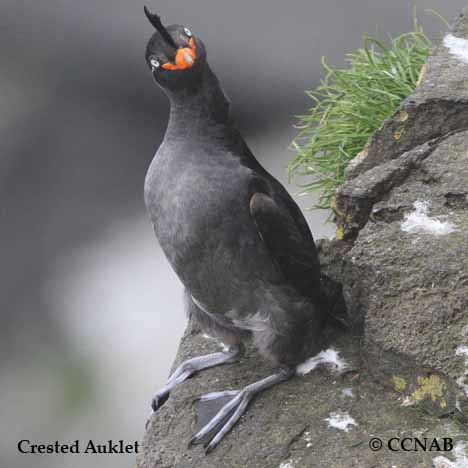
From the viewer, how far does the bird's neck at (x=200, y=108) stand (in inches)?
154

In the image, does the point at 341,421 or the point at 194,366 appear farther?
the point at 194,366

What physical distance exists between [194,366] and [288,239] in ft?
2.57

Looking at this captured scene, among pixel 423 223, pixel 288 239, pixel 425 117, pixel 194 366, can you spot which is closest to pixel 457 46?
pixel 425 117

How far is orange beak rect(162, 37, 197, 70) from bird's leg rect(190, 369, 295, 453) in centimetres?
126

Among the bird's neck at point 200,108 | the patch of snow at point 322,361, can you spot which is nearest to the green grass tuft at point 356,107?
the patch of snow at point 322,361

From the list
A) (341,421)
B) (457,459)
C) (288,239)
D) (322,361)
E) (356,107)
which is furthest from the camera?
(356,107)

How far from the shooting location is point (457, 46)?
473cm

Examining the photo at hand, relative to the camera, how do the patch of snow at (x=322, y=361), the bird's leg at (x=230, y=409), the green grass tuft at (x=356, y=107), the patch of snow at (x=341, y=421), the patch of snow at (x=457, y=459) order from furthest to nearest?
1. the green grass tuft at (x=356, y=107)
2. the patch of snow at (x=322, y=361)
3. the bird's leg at (x=230, y=409)
4. the patch of snow at (x=341, y=421)
5. the patch of snow at (x=457, y=459)

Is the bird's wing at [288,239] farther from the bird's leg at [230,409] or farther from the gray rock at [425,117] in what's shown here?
the gray rock at [425,117]

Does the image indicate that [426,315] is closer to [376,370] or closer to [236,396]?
[376,370]

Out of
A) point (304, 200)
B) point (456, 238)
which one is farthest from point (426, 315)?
point (304, 200)

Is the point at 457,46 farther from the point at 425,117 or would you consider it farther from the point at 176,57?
the point at 176,57

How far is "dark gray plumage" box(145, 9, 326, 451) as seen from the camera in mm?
3883

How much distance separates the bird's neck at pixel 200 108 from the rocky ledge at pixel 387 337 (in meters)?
0.64
